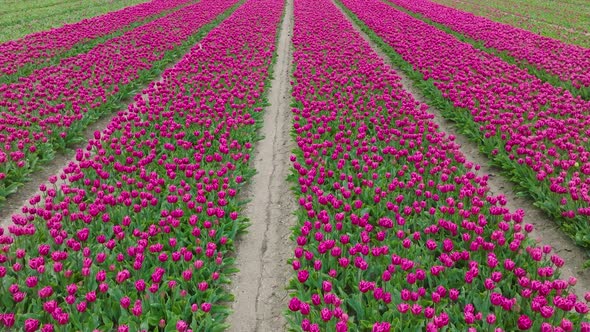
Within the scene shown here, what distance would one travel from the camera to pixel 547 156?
8.43 m

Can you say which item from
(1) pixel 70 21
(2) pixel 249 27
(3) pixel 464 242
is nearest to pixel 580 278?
(3) pixel 464 242

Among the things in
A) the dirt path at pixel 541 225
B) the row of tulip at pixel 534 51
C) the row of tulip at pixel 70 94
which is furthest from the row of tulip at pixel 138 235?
the row of tulip at pixel 534 51

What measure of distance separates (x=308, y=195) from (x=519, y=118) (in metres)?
5.79

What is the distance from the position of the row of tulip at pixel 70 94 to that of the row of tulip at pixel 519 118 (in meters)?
9.19

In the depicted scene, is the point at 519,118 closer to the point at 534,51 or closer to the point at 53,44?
the point at 534,51

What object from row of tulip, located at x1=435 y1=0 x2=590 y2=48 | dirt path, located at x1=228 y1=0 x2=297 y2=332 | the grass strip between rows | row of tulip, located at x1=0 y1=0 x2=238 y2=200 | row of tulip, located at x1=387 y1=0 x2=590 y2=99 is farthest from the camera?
row of tulip, located at x1=435 y1=0 x2=590 y2=48

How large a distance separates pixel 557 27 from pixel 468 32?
8.33m

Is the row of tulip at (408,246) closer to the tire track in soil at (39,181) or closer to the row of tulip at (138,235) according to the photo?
the row of tulip at (138,235)

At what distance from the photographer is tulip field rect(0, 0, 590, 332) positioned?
15.5 ft

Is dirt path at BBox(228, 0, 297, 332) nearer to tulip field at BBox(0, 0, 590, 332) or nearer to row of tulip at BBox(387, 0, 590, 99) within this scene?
tulip field at BBox(0, 0, 590, 332)

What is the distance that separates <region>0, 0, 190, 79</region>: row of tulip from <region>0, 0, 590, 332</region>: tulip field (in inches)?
7.7

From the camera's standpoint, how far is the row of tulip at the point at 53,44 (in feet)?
51.4

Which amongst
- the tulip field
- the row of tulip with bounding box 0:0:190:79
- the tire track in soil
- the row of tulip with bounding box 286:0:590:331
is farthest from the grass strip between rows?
the row of tulip with bounding box 286:0:590:331

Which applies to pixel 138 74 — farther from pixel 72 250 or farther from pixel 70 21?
pixel 70 21
